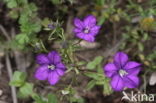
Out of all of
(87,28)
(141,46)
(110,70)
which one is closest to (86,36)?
(87,28)

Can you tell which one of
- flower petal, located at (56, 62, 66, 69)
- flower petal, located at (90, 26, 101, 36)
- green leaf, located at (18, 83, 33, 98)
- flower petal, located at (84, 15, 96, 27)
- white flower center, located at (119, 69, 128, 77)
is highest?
flower petal, located at (84, 15, 96, 27)

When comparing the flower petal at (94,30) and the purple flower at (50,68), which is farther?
the flower petal at (94,30)

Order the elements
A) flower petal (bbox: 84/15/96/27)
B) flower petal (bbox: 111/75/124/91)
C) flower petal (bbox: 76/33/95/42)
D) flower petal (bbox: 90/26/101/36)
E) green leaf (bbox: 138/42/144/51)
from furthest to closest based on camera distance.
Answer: green leaf (bbox: 138/42/144/51) < flower petal (bbox: 84/15/96/27) < flower petal (bbox: 90/26/101/36) < flower petal (bbox: 76/33/95/42) < flower petal (bbox: 111/75/124/91)

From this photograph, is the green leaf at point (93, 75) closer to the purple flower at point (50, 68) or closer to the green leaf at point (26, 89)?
the purple flower at point (50, 68)

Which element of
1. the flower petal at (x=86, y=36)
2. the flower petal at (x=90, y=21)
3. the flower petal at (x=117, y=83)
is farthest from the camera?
the flower petal at (x=90, y=21)

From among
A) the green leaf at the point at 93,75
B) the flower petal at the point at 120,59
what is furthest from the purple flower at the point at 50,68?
the flower petal at the point at 120,59

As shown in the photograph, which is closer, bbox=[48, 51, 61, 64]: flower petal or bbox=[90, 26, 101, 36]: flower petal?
bbox=[48, 51, 61, 64]: flower petal

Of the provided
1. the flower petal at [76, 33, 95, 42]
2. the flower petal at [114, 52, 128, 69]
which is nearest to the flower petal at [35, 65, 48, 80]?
the flower petal at [76, 33, 95, 42]

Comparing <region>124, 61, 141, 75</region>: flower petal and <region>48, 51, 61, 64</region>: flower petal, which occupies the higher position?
<region>48, 51, 61, 64</region>: flower petal

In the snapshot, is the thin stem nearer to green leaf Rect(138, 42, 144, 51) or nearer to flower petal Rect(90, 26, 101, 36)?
flower petal Rect(90, 26, 101, 36)
